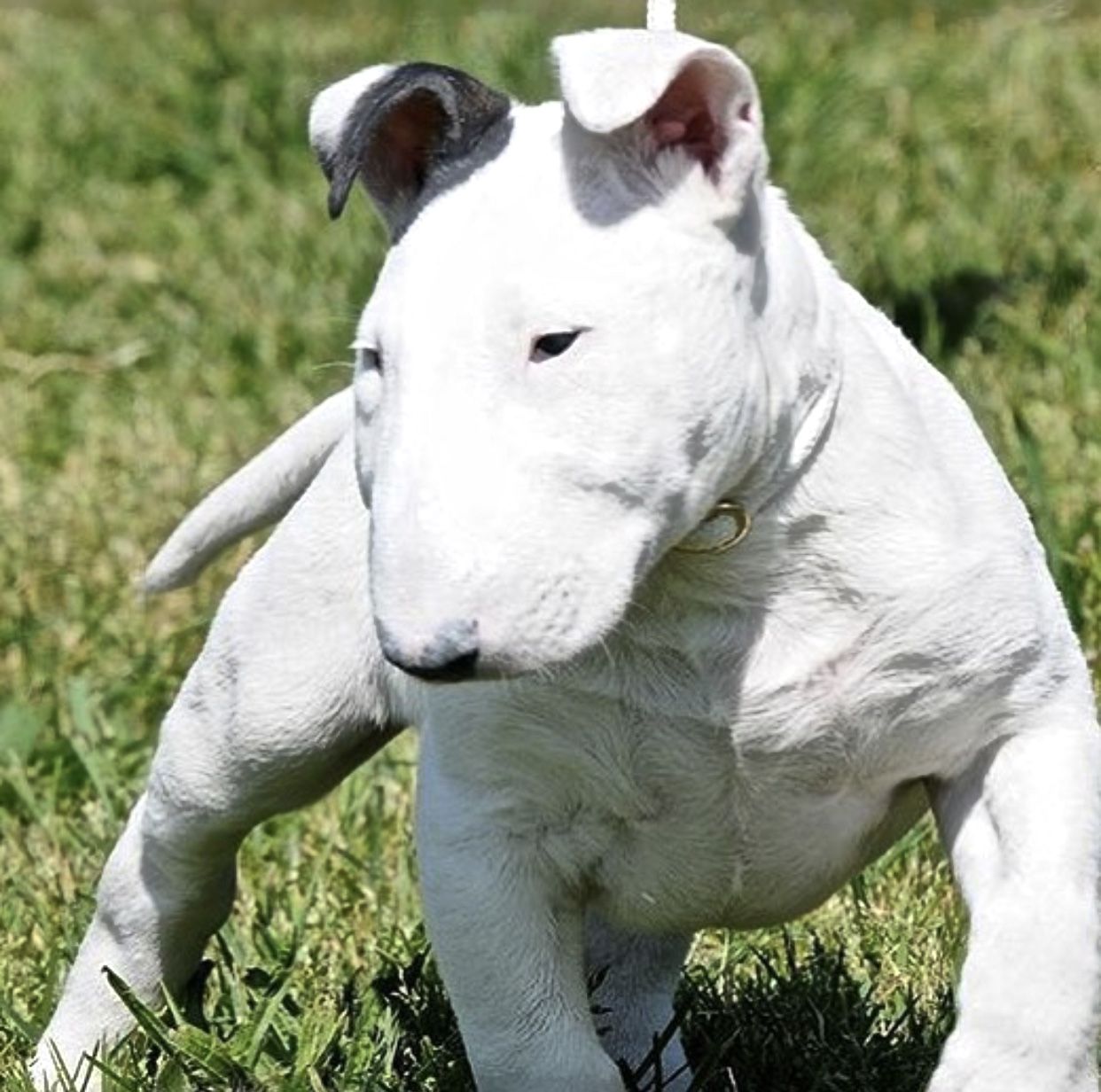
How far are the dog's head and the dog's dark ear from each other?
20 millimetres

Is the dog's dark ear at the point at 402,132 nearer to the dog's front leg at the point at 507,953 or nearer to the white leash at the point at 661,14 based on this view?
the white leash at the point at 661,14

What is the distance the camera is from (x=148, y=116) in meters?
8.48

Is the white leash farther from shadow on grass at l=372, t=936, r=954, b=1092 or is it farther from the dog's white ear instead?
shadow on grass at l=372, t=936, r=954, b=1092

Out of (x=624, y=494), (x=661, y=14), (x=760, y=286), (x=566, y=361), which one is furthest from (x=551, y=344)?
(x=661, y=14)

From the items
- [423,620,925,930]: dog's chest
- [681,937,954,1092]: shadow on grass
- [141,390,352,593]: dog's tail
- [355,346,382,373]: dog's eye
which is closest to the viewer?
[355,346,382,373]: dog's eye

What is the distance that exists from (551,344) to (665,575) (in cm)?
38

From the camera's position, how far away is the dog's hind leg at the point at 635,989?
4051mm

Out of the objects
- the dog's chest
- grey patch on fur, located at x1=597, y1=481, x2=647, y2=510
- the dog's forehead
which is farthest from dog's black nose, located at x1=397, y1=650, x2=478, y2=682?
the dog's chest

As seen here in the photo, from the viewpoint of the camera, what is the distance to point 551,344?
2.87 meters

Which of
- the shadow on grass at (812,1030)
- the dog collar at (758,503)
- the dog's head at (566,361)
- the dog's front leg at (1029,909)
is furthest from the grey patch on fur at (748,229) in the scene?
the shadow on grass at (812,1030)

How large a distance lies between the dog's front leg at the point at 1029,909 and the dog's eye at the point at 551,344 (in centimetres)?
71

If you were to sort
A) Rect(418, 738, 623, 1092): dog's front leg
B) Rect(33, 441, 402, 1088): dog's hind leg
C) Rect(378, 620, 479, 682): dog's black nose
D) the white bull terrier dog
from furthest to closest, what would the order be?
Rect(33, 441, 402, 1088): dog's hind leg, Rect(418, 738, 623, 1092): dog's front leg, the white bull terrier dog, Rect(378, 620, 479, 682): dog's black nose

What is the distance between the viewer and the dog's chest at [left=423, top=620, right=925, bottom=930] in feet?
10.5

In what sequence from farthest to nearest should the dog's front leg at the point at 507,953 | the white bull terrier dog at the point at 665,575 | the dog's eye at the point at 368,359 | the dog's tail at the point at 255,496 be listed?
1. the dog's tail at the point at 255,496
2. the dog's front leg at the point at 507,953
3. the dog's eye at the point at 368,359
4. the white bull terrier dog at the point at 665,575
